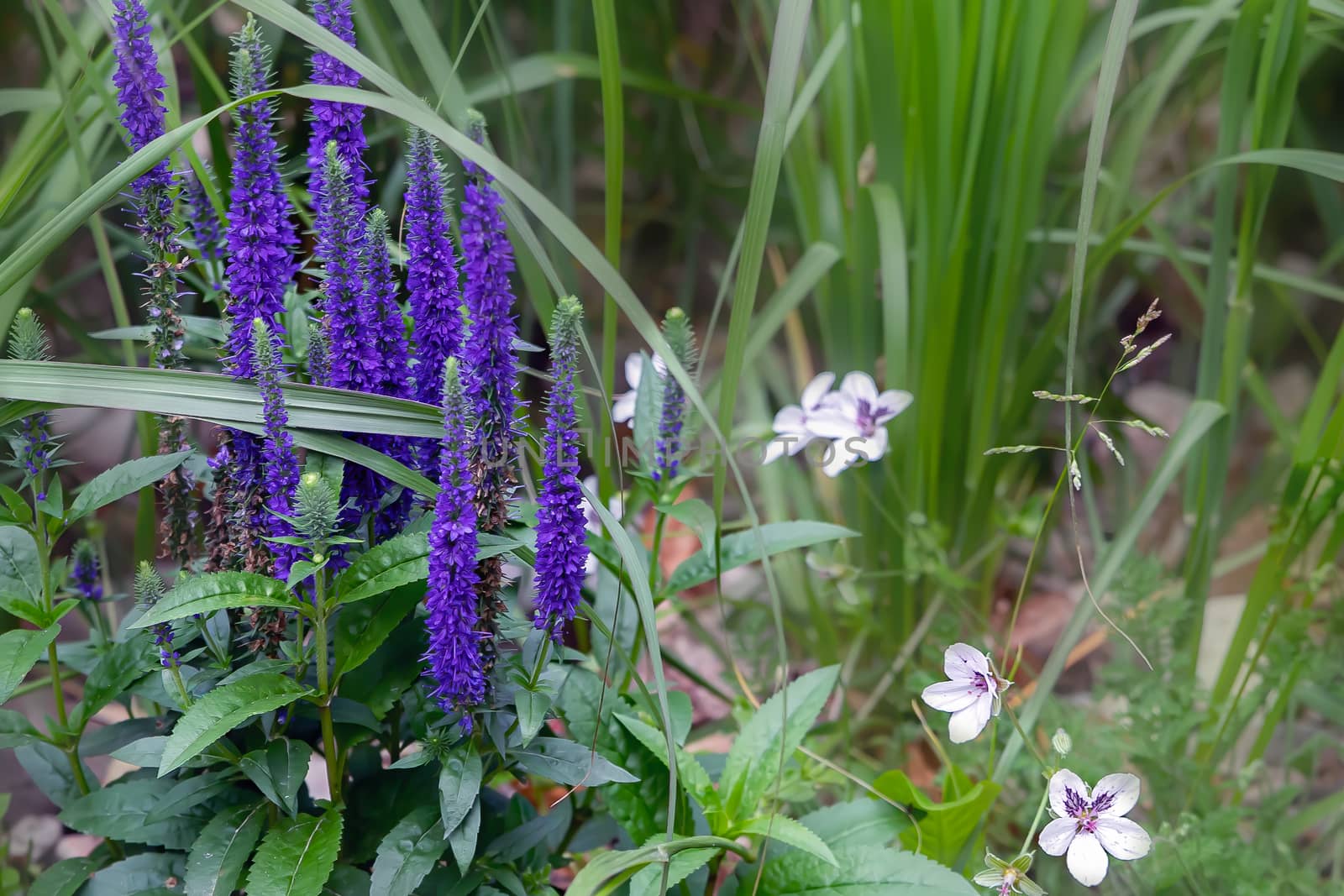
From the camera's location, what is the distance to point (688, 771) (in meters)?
1.12

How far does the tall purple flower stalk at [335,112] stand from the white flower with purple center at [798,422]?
68cm

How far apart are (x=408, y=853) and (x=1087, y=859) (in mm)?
644

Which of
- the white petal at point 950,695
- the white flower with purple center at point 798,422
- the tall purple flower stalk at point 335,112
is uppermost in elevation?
the tall purple flower stalk at point 335,112

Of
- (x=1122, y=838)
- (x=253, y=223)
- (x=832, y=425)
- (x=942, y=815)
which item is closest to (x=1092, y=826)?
(x=1122, y=838)

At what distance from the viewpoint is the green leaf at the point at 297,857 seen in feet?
3.00

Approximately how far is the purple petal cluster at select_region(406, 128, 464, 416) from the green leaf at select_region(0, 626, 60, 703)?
40 cm

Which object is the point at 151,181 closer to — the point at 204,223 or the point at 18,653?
the point at 204,223

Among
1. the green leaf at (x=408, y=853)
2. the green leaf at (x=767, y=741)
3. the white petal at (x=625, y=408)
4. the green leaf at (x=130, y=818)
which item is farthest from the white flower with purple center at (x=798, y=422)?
the green leaf at (x=130, y=818)

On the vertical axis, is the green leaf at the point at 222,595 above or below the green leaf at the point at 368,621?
above

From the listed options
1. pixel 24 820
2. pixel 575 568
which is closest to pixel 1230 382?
pixel 575 568

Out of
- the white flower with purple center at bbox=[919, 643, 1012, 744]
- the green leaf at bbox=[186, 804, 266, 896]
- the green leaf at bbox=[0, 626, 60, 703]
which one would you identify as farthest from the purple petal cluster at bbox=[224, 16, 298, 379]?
the white flower with purple center at bbox=[919, 643, 1012, 744]

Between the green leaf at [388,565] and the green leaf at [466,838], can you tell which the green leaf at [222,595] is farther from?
the green leaf at [466,838]

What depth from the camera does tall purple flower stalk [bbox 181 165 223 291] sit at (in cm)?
108

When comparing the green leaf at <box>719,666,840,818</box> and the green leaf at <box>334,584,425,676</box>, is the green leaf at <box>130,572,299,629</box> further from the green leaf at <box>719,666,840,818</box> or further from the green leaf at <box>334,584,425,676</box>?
the green leaf at <box>719,666,840,818</box>
